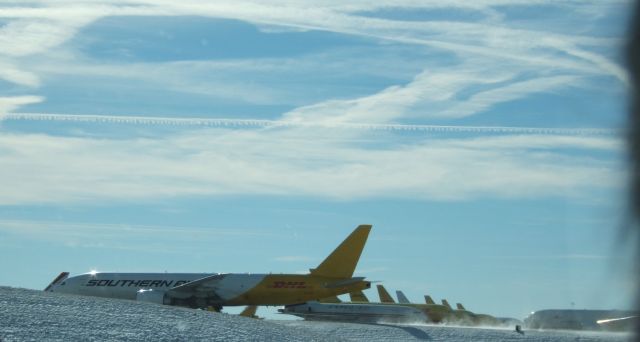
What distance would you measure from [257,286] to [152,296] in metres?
5.79

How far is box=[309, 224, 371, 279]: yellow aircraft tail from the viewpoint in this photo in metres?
44.5

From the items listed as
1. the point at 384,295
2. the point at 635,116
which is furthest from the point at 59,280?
the point at 635,116

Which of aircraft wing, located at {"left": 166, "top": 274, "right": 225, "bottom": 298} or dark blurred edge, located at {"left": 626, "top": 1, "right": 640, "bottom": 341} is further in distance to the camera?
aircraft wing, located at {"left": 166, "top": 274, "right": 225, "bottom": 298}

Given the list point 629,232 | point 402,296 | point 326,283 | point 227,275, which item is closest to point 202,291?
point 227,275

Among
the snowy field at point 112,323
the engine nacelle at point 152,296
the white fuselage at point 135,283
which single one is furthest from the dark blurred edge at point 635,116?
the white fuselage at point 135,283

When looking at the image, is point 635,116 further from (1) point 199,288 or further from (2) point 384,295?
(2) point 384,295

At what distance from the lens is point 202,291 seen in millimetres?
45219

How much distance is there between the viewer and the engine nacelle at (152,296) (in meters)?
42.8

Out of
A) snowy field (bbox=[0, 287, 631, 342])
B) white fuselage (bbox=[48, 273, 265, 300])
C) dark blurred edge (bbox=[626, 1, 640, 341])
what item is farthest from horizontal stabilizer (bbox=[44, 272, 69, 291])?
dark blurred edge (bbox=[626, 1, 640, 341])

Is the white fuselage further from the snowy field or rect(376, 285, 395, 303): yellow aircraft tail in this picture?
rect(376, 285, 395, 303): yellow aircraft tail

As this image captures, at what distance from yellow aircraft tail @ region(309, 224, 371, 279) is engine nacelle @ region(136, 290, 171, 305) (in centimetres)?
831

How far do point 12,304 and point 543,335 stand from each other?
19630 millimetres

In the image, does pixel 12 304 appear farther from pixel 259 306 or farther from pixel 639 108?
pixel 259 306

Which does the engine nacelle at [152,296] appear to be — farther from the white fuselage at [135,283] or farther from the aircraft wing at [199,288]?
the white fuselage at [135,283]
